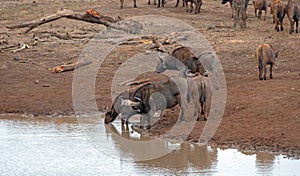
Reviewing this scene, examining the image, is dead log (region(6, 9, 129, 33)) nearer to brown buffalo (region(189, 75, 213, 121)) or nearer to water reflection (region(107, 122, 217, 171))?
brown buffalo (region(189, 75, 213, 121))

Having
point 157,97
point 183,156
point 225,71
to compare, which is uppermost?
point 157,97

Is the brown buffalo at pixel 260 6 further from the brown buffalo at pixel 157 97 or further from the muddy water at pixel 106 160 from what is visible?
the muddy water at pixel 106 160

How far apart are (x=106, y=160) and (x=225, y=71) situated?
6778mm

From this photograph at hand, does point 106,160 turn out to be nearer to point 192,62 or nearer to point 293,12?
point 192,62

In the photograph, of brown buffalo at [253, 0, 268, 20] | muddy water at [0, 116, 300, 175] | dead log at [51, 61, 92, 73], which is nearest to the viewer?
muddy water at [0, 116, 300, 175]

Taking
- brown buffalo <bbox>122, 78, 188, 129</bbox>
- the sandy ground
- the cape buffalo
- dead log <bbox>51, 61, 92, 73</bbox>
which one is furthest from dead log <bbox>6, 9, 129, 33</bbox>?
brown buffalo <bbox>122, 78, 188, 129</bbox>

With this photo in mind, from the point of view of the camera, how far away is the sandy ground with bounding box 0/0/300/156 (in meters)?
12.1

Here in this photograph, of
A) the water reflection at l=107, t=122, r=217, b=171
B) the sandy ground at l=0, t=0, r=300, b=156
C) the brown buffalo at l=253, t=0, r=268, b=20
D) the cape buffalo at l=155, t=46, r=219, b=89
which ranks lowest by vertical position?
the water reflection at l=107, t=122, r=217, b=171

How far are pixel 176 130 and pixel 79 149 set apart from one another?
1826 millimetres

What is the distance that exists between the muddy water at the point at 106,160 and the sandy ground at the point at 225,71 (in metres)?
0.51

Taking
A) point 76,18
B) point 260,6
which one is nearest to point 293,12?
point 260,6

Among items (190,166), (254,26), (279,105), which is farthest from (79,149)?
(254,26)

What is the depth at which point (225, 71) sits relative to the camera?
17.2 m

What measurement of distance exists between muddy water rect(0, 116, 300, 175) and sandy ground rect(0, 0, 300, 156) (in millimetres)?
510
